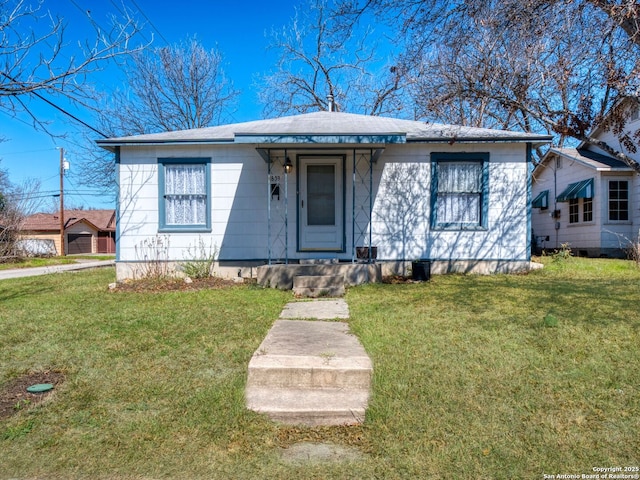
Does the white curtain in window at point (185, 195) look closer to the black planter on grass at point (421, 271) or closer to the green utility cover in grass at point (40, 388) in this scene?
the black planter on grass at point (421, 271)

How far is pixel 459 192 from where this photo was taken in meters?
8.50

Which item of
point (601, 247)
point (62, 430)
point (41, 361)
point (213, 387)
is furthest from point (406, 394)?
point (601, 247)

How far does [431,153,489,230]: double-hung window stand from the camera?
8.44 meters

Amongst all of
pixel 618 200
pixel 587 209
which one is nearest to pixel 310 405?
pixel 618 200

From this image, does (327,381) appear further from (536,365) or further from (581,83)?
(581,83)

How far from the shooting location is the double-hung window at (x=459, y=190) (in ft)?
27.7

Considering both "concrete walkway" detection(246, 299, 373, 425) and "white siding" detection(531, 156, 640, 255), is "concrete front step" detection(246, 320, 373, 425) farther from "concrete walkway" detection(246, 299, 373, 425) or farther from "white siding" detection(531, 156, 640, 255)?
"white siding" detection(531, 156, 640, 255)

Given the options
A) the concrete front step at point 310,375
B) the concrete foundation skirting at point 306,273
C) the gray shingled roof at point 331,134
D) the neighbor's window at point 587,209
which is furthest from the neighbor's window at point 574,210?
the concrete front step at point 310,375

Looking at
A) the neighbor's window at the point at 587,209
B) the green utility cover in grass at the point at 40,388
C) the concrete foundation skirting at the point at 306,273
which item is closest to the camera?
the green utility cover in grass at the point at 40,388

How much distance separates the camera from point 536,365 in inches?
127

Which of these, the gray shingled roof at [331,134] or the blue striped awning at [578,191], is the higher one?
→ the gray shingled roof at [331,134]

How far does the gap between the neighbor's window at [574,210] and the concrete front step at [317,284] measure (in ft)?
39.5

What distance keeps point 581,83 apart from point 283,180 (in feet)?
18.0

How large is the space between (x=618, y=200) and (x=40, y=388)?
16.0 m
